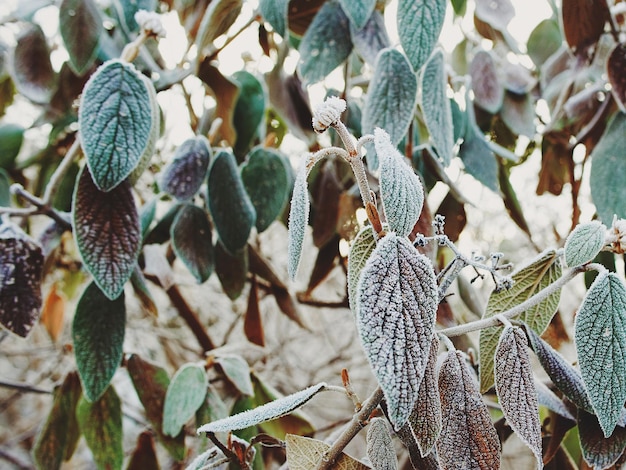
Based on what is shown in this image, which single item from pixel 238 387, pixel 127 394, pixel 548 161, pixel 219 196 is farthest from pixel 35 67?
pixel 127 394

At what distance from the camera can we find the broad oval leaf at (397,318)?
0.24 m

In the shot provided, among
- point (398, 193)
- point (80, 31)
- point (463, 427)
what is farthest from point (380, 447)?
point (80, 31)

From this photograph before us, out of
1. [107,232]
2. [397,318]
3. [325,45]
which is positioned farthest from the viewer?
[325,45]

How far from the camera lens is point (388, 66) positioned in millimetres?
519

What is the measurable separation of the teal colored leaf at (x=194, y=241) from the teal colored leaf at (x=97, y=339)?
0.09m

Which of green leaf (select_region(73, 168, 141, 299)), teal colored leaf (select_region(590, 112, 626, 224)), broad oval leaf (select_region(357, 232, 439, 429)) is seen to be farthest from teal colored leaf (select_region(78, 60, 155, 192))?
teal colored leaf (select_region(590, 112, 626, 224))

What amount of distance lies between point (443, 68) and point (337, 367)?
4.27 ft

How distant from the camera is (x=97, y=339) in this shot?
56 cm

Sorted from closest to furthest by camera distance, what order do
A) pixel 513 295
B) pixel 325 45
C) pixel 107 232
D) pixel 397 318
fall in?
pixel 397 318 < pixel 513 295 < pixel 107 232 < pixel 325 45

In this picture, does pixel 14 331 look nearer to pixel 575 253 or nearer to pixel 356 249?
pixel 356 249

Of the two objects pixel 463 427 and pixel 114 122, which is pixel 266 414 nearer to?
pixel 463 427

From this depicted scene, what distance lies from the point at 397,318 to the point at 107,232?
34cm

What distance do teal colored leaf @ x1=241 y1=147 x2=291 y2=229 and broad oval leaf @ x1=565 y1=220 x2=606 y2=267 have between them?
0.42 metres

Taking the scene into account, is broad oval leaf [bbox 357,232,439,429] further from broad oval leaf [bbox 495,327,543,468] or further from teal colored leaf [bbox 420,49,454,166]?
teal colored leaf [bbox 420,49,454,166]
